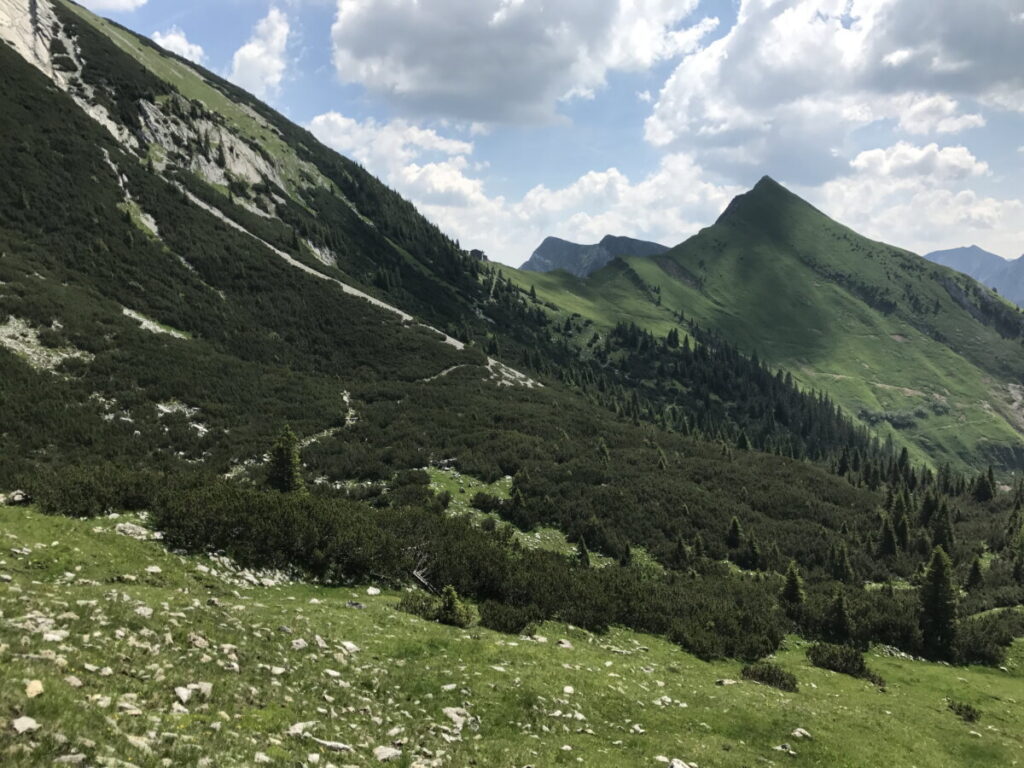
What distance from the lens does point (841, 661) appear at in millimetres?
29031

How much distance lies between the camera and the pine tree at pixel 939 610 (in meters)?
35.2

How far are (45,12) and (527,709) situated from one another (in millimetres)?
167950

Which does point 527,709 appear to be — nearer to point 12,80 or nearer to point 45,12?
point 12,80

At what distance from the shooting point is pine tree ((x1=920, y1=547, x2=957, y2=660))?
1384 inches

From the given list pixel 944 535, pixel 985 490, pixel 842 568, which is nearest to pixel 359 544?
pixel 842 568

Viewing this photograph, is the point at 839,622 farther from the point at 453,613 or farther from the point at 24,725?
the point at 24,725

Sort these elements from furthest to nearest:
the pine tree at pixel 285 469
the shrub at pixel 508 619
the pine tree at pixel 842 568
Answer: the pine tree at pixel 842 568 → the pine tree at pixel 285 469 → the shrub at pixel 508 619

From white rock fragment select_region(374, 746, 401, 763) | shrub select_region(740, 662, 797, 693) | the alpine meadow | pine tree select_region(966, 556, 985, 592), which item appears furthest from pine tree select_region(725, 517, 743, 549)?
white rock fragment select_region(374, 746, 401, 763)

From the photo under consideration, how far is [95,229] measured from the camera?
251 feet

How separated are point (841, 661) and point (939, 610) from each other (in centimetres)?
1270

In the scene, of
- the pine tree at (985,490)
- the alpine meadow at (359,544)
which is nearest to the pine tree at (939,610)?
the alpine meadow at (359,544)

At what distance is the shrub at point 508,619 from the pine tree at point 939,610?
92.7 feet

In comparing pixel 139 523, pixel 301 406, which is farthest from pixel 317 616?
pixel 301 406

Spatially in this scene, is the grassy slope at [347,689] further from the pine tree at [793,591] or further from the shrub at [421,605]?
the pine tree at [793,591]
